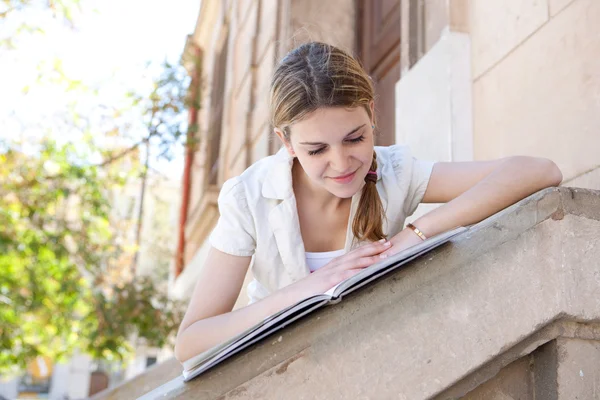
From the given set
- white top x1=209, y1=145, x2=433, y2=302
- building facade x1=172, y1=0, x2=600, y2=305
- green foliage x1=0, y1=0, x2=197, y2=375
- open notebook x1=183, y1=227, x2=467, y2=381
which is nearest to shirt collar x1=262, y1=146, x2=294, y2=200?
white top x1=209, y1=145, x2=433, y2=302

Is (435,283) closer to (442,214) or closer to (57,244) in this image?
(442,214)

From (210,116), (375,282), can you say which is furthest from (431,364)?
(210,116)

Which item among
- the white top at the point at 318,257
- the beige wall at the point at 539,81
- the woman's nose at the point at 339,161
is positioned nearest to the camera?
the woman's nose at the point at 339,161

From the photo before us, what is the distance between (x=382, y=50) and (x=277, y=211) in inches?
137

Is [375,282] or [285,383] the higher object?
[375,282]

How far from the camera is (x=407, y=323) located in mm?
1591

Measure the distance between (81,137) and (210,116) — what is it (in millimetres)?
3045

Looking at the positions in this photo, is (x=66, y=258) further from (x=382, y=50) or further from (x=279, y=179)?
(x=279, y=179)

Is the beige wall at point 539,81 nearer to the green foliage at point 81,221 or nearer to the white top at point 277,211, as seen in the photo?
the white top at point 277,211

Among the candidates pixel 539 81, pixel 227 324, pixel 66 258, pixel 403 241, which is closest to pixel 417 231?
pixel 403 241

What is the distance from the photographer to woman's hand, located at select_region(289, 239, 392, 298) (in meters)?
1.77

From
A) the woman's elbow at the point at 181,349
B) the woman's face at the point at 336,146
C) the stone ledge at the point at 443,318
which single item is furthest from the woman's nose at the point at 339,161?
the woman's elbow at the point at 181,349

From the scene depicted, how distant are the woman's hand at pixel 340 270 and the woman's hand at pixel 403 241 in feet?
0.09

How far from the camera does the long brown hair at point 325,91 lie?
6.80 ft
